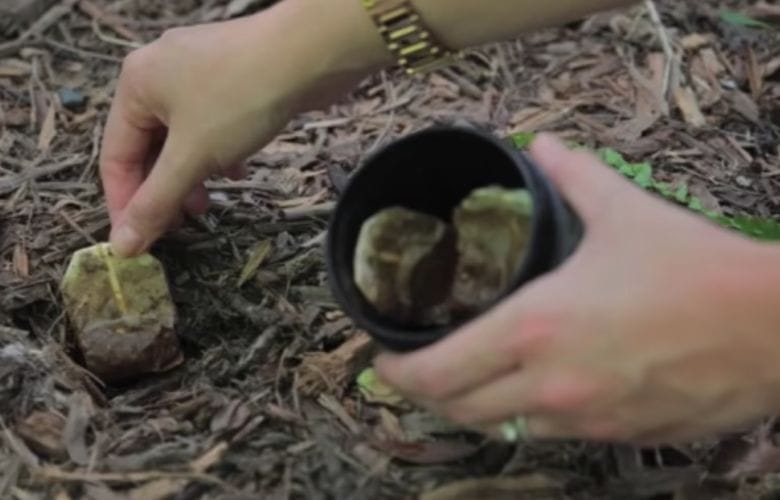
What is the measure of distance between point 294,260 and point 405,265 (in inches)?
18.4

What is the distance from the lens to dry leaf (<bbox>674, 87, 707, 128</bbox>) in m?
A: 1.99

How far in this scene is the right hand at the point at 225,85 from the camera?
1.49m

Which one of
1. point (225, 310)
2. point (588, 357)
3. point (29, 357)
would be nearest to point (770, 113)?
point (225, 310)

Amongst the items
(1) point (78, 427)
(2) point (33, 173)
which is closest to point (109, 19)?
(2) point (33, 173)

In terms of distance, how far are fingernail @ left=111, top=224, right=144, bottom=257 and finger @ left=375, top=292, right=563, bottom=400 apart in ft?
1.78

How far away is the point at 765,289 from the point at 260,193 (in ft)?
2.90

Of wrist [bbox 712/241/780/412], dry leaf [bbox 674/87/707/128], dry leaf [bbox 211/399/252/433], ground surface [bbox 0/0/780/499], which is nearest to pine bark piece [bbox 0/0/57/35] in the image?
ground surface [bbox 0/0/780/499]

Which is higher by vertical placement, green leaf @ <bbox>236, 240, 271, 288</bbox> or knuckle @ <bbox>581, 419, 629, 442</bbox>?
knuckle @ <bbox>581, 419, 629, 442</bbox>

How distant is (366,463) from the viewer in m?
1.42

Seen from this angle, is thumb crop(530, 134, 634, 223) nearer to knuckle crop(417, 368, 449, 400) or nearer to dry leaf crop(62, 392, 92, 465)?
knuckle crop(417, 368, 449, 400)

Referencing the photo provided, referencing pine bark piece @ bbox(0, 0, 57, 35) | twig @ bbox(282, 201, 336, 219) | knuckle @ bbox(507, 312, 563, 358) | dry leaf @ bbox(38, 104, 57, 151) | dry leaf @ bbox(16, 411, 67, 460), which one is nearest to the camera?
knuckle @ bbox(507, 312, 563, 358)

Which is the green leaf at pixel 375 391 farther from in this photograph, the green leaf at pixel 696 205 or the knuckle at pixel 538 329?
the green leaf at pixel 696 205

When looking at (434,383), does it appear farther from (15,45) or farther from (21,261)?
(15,45)

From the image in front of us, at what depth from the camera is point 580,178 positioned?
1.22 meters
